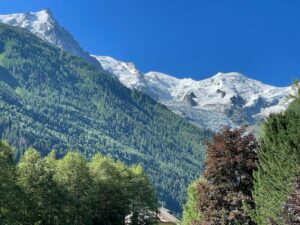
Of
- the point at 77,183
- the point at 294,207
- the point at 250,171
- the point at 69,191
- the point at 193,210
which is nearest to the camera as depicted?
the point at 294,207

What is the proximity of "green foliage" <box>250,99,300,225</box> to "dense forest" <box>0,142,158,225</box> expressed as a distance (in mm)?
26706

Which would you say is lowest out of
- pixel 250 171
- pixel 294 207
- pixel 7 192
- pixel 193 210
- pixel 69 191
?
pixel 7 192

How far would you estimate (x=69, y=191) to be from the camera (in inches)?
2921

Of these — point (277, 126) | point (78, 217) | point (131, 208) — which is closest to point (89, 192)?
point (78, 217)

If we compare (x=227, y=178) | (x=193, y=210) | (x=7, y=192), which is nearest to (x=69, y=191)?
(x=7, y=192)

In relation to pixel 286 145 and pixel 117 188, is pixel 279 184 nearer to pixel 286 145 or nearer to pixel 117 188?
pixel 286 145

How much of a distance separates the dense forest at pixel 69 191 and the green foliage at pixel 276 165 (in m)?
26.7

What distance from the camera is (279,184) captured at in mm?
39906

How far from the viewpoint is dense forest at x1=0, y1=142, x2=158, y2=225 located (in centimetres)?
5942

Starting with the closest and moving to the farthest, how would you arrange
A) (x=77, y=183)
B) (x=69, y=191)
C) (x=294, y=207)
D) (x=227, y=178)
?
1. (x=294, y=207)
2. (x=227, y=178)
3. (x=69, y=191)
4. (x=77, y=183)

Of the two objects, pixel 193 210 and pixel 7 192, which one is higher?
pixel 193 210

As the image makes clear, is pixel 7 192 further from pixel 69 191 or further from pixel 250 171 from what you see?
pixel 250 171

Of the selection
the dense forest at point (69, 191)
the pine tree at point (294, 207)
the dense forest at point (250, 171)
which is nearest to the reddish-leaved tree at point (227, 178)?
the dense forest at point (250, 171)

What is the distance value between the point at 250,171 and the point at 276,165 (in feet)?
23.2
